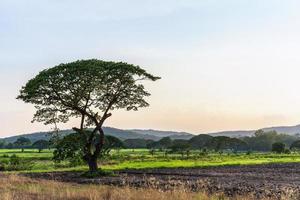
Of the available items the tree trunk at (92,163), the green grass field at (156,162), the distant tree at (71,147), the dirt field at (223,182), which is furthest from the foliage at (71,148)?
the green grass field at (156,162)

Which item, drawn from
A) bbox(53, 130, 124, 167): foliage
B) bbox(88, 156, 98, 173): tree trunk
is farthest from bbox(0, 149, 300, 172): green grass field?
bbox(53, 130, 124, 167): foliage

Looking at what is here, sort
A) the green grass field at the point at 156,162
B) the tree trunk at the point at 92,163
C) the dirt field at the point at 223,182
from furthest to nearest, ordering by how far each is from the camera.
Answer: the green grass field at the point at 156,162, the tree trunk at the point at 92,163, the dirt field at the point at 223,182

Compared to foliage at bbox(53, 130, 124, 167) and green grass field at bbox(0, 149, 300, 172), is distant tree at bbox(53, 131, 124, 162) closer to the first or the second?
foliage at bbox(53, 130, 124, 167)

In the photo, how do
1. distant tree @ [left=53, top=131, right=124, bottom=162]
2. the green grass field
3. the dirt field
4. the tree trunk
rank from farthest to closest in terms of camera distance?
the green grass field < the tree trunk < distant tree @ [left=53, top=131, right=124, bottom=162] < the dirt field

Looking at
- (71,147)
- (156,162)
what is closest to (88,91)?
(71,147)

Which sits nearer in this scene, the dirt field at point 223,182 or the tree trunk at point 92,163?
the dirt field at point 223,182

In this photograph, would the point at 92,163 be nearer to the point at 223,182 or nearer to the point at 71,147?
the point at 71,147

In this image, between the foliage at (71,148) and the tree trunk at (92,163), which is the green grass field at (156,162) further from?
the foliage at (71,148)

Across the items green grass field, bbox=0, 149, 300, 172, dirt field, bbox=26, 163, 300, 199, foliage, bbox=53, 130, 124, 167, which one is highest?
foliage, bbox=53, 130, 124, 167

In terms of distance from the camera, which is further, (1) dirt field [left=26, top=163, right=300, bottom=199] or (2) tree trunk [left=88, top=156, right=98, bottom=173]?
(2) tree trunk [left=88, top=156, right=98, bottom=173]

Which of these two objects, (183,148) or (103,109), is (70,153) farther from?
(183,148)

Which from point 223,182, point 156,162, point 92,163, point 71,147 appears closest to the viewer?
point 223,182

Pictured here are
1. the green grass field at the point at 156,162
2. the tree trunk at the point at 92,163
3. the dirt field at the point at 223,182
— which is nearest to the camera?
the dirt field at the point at 223,182

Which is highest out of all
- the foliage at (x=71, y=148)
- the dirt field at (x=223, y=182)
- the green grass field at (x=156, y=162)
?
the foliage at (x=71, y=148)
